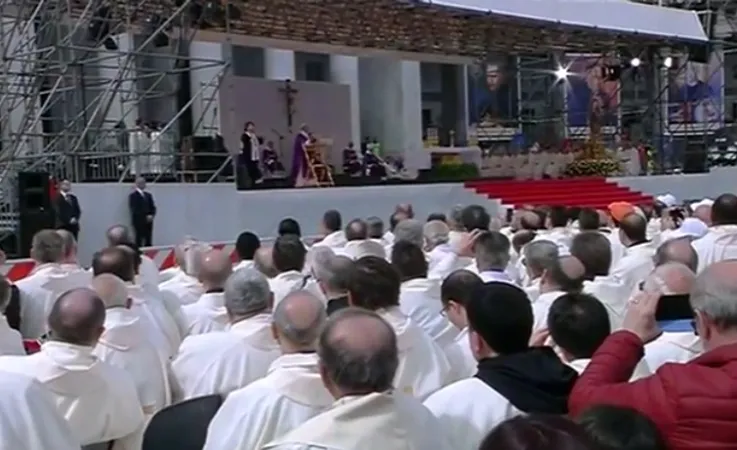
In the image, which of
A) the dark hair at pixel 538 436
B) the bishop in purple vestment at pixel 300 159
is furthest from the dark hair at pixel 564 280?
the bishop in purple vestment at pixel 300 159

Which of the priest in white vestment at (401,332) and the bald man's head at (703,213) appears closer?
the priest in white vestment at (401,332)

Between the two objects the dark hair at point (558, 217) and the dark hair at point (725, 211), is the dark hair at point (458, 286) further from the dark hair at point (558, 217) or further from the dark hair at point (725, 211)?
the dark hair at point (558, 217)

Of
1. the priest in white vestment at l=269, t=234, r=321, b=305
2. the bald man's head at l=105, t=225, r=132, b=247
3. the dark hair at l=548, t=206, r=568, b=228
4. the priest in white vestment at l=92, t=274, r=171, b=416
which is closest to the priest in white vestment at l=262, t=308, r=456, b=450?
the priest in white vestment at l=92, t=274, r=171, b=416

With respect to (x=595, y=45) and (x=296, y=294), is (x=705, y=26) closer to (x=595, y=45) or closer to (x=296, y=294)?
(x=595, y=45)

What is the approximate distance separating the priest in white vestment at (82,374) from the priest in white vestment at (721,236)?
159 inches

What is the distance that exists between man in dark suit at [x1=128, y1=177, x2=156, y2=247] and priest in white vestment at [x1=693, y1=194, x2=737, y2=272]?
9952 millimetres

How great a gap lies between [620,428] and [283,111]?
2399 centimetres

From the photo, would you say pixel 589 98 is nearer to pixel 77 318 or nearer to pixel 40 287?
pixel 40 287

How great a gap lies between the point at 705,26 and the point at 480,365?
2444cm

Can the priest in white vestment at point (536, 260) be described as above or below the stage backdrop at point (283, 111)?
below

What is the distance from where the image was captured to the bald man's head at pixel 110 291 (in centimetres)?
490

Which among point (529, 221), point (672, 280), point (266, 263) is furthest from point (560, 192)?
point (672, 280)

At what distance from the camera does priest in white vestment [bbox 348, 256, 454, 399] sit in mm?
4328

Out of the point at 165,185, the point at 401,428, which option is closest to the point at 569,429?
the point at 401,428
